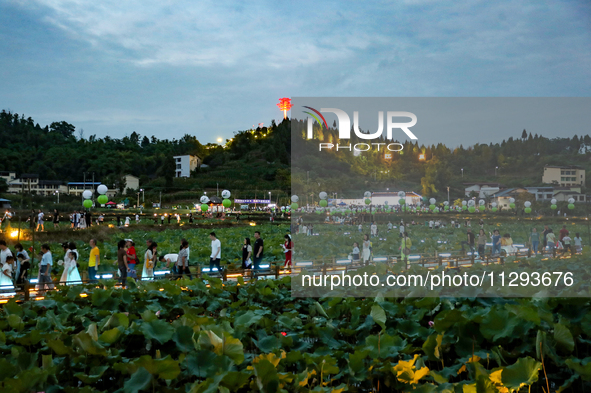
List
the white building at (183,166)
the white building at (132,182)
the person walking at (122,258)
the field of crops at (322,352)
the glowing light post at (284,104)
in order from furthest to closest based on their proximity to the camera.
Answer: the glowing light post at (284,104) < the white building at (183,166) < the white building at (132,182) < the person walking at (122,258) < the field of crops at (322,352)

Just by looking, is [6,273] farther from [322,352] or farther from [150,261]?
[322,352]

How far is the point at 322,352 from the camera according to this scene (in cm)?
326

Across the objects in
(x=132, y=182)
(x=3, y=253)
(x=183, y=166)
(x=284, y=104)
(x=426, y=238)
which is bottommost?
(x=426, y=238)

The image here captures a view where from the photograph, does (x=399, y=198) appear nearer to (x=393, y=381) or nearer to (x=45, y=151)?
(x=393, y=381)

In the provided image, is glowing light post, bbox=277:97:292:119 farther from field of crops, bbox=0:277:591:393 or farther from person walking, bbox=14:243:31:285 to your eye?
field of crops, bbox=0:277:591:393

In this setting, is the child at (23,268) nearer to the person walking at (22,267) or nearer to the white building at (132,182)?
the person walking at (22,267)

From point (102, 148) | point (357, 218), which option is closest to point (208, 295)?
point (357, 218)

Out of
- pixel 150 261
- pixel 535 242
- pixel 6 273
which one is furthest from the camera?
pixel 535 242

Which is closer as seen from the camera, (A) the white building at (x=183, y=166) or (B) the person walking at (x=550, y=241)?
(B) the person walking at (x=550, y=241)

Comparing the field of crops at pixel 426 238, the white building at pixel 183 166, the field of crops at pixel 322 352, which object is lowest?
the field of crops at pixel 426 238

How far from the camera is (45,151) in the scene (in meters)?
54.3

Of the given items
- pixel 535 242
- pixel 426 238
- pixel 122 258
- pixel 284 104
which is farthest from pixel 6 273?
pixel 284 104

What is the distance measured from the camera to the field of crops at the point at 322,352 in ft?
8.43

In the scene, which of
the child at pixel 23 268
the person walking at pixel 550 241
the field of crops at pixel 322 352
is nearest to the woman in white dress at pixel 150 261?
the child at pixel 23 268
